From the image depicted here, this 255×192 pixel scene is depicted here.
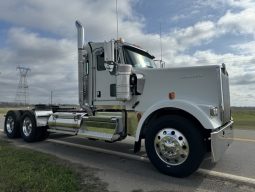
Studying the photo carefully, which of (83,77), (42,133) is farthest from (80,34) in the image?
(42,133)

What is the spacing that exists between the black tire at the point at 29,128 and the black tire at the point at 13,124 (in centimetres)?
33

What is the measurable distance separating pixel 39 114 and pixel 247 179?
6.83 metres

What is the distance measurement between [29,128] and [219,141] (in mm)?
6961

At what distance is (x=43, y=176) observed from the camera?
5289 millimetres

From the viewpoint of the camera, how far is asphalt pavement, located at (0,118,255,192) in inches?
197

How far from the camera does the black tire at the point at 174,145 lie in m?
5.35

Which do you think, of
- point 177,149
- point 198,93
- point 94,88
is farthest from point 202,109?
point 94,88

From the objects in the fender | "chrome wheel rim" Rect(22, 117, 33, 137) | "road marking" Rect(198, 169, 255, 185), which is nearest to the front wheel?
"chrome wheel rim" Rect(22, 117, 33, 137)

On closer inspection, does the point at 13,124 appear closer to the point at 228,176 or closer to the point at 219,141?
the point at 219,141

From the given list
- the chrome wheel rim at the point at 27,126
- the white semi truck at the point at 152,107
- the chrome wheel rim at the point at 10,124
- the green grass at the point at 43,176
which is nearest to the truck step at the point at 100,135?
the white semi truck at the point at 152,107

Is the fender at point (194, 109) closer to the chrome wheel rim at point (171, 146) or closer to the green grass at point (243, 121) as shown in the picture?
the chrome wheel rim at point (171, 146)

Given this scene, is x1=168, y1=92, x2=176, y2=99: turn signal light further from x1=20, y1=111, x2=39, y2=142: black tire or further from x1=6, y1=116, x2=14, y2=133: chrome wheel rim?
x1=6, y1=116, x2=14, y2=133: chrome wheel rim

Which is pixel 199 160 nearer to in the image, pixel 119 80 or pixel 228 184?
pixel 228 184

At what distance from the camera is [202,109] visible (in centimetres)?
559
